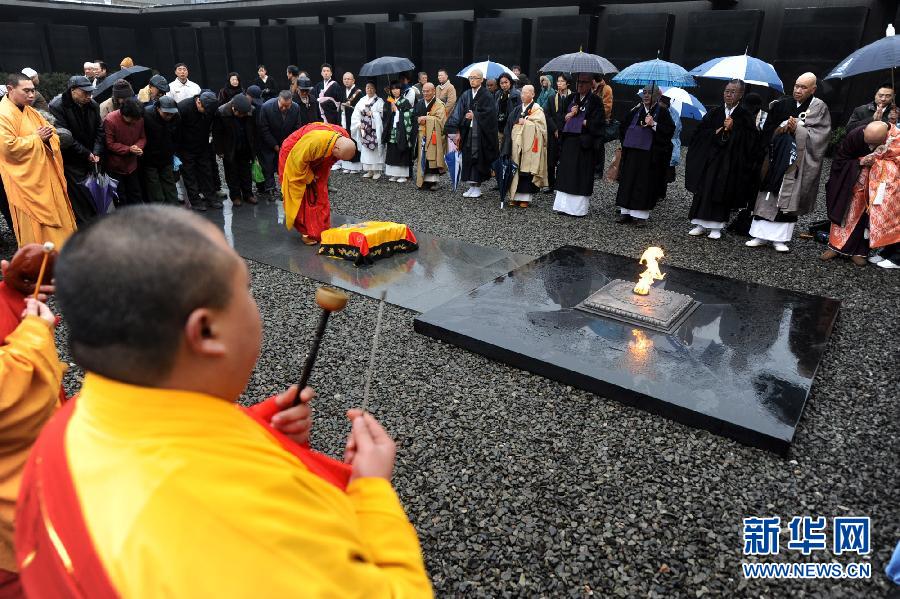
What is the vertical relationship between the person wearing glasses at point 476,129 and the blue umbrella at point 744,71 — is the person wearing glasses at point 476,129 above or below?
below

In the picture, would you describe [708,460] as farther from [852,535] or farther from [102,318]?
[102,318]

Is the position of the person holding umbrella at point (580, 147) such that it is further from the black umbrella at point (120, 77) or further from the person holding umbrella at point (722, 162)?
the black umbrella at point (120, 77)

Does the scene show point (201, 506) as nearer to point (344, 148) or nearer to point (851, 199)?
point (344, 148)

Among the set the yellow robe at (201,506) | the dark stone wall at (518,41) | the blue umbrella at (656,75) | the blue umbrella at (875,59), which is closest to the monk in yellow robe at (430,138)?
the blue umbrella at (656,75)

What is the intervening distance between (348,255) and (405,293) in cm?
125

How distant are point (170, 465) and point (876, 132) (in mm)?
7363

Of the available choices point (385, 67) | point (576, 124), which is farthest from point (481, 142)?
point (385, 67)

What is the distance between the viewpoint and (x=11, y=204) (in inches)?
233

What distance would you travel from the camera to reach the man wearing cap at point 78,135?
668 centimetres

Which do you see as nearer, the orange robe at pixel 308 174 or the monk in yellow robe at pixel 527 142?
the orange robe at pixel 308 174

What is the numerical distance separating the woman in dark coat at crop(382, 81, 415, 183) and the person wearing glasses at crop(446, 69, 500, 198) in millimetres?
1150

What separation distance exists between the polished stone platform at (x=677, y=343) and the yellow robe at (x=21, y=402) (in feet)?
10.1

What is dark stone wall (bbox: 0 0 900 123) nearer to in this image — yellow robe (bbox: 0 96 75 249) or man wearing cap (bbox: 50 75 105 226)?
man wearing cap (bbox: 50 75 105 226)

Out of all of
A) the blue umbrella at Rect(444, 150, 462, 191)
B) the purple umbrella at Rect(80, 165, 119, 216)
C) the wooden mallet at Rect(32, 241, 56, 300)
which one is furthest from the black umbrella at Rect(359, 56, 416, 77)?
the wooden mallet at Rect(32, 241, 56, 300)
